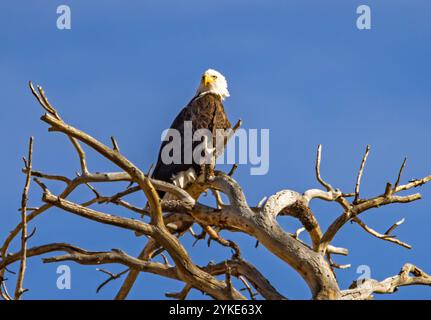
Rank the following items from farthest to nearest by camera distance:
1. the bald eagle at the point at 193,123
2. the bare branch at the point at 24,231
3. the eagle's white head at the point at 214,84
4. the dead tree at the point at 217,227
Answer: the eagle's white head at the point at 214,84, the bald eagle at the point at 193,123, the dead tree at the point at 217,227, the bare branch at the point at 24,231

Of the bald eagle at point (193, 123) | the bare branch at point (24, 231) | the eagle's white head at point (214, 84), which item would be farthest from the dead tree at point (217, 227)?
the eagle's white head at point (214, 84)

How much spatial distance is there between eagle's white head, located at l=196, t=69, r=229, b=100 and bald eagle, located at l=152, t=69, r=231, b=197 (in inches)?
4.1

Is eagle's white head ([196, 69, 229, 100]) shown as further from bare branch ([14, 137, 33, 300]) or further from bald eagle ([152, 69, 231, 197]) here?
bare branch ([14, 137, 33, 300])

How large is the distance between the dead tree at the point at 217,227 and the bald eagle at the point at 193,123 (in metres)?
2.26

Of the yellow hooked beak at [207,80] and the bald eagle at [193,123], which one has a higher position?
the yellow hooked beak at [207,80]

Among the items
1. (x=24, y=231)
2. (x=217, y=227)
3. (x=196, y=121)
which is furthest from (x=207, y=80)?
(x=24, y=231)

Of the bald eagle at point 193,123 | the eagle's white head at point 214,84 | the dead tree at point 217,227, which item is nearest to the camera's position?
the dead tree at point 217,227

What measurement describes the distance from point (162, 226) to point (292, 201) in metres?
1.33

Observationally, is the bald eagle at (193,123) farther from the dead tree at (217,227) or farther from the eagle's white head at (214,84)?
the dead tree at (217,227)

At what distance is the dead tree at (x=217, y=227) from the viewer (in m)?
6.89

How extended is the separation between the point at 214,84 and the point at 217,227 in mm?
4619

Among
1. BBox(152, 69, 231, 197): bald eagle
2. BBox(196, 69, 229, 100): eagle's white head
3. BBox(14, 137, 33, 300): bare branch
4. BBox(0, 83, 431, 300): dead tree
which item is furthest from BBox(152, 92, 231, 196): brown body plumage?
BBox(14, 137, 33, 300): bare branch

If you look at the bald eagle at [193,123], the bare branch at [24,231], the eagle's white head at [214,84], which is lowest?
the bare branch at [24,231]
